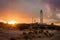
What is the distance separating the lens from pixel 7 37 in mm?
43906

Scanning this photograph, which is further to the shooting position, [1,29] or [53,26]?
[53,26]

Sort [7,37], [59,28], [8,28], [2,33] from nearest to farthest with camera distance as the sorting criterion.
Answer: [7,37] < [2,33] < [8,28] < [59,28]

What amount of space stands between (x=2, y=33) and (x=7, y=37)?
11.1 ft

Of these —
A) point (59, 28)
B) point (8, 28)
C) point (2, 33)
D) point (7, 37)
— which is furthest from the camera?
point (59, 28)

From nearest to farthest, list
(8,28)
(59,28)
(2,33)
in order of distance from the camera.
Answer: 1. (2,33)
2. (8,28)
3. (59,28)

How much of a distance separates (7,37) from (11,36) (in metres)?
0.94

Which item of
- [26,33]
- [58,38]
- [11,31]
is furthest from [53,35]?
[11,31]

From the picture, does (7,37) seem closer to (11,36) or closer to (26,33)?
(11,36)

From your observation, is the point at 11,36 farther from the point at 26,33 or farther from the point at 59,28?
the point at 59,28

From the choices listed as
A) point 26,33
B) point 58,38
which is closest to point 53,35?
point 58,38

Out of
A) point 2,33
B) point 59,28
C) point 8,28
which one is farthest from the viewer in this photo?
point 59,28

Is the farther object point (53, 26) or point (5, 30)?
point (53, 26)

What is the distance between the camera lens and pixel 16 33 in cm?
4700

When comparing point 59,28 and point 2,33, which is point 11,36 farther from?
point 59,28
